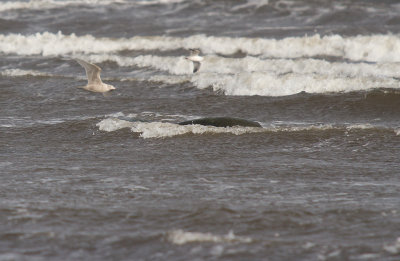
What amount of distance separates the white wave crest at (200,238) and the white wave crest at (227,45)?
13112mm

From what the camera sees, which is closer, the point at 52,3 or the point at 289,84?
the point at 289,84

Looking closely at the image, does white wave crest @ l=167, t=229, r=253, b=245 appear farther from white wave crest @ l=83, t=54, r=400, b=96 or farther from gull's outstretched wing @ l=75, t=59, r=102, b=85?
white wave crest @ l=83, t=54, r=400, b=96

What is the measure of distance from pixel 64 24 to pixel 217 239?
2168 centimetres

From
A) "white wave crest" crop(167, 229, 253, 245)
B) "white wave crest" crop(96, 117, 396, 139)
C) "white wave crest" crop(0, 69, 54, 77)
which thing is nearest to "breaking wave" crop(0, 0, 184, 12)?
"white wave crest" crop(0, 69, 54, 77)

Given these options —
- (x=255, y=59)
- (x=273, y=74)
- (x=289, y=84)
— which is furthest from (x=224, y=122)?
(x=255, y=59)

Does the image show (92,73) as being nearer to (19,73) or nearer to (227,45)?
(19,73)

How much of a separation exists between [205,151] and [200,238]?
354 cm

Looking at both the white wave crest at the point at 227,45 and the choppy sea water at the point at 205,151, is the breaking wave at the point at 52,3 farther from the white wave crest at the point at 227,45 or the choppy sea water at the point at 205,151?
the choppy sea water at the point at 205,151

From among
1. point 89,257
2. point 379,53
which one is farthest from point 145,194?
point 379,53

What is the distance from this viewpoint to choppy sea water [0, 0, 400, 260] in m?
5.93

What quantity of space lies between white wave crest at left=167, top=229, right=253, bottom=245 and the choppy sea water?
0.06ft

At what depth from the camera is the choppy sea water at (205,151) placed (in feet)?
19.5

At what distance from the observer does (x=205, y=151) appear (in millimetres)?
9383

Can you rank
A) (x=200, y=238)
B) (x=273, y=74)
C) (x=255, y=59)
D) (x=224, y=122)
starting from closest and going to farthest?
(x=200, y=238) < (x=224, y=122) < (x=273, y=74) < (x=255, y=59)
